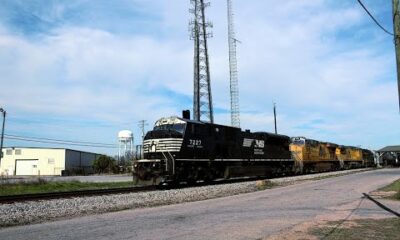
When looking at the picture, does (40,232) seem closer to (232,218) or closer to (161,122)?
(232,218)

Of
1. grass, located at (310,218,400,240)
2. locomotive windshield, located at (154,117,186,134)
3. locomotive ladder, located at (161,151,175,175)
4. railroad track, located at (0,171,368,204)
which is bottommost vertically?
grass, located at (310,218,400,240)

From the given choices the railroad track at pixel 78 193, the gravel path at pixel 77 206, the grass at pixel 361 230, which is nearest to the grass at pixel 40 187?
the railroad track at pixel 78 193

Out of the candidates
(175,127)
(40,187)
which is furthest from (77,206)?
(40,187)

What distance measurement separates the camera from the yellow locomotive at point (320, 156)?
42719 millimetres

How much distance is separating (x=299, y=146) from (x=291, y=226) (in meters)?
33.7

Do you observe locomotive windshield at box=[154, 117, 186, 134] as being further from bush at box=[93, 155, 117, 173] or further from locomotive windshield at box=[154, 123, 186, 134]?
bush at box=[93, 155, 117, 173]

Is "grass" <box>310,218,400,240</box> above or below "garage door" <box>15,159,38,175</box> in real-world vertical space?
below

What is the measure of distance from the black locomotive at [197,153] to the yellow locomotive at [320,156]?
8904 millimetres

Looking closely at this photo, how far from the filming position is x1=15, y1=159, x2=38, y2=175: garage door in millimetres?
86625

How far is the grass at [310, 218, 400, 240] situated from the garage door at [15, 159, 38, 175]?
83.7m

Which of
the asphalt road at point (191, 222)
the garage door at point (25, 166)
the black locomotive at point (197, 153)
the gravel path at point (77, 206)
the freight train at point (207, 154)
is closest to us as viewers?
the asphalt road at point (191, 222)

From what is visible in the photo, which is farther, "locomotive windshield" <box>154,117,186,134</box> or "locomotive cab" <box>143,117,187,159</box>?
"locomotive windshield" <box>154,117,186,134</box>

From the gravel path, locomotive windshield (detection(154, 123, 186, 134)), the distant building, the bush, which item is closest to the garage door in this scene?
the distant building

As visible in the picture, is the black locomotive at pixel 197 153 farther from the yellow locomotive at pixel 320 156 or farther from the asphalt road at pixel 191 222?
the yellow locomotive at pixel 320 156
